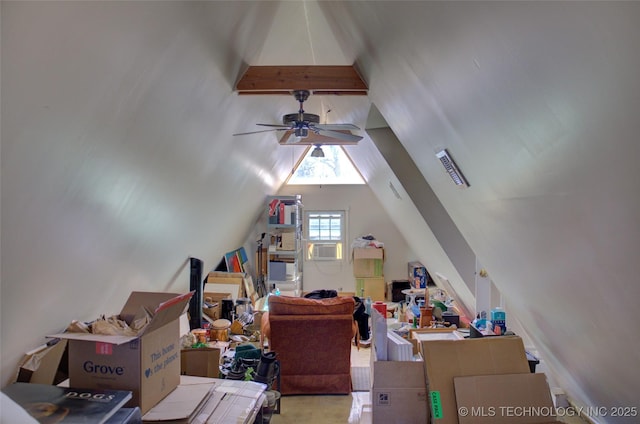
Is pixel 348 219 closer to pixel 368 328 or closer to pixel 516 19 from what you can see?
pixel 368 328

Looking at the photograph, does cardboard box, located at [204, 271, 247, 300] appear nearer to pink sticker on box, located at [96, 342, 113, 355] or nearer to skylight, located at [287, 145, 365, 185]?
skylight, located at [287, 145, 365, 185]

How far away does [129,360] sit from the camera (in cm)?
194

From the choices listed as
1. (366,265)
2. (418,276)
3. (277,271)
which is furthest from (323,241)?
(418,276)

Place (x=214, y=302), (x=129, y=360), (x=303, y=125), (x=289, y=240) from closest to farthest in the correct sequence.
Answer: (x=129, y=360), (x=303, y=125), (x=214, y=302), (x=289, y=240)

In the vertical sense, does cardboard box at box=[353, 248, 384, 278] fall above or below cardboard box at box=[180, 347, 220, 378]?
above

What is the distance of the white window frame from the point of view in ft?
25.1

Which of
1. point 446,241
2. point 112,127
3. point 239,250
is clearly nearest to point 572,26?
point 112,127

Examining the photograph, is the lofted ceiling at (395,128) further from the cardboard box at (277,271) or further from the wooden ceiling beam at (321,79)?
the cardboard box at (277,271)

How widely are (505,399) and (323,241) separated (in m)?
5.50

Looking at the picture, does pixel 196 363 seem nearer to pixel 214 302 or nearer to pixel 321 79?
pixel 214 302

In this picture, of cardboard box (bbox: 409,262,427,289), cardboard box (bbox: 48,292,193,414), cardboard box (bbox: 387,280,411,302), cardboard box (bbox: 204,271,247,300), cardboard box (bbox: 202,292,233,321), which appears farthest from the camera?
cardboard box (bbox: 387,280,411,302)

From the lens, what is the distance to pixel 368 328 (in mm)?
5199

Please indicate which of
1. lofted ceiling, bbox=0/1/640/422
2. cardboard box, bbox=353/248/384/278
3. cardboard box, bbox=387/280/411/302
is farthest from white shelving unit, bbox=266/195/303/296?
lofted ceiling, bbox=0/1/640/422

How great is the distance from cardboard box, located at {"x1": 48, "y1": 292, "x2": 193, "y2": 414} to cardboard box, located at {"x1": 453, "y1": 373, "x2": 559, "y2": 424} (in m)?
1.66
